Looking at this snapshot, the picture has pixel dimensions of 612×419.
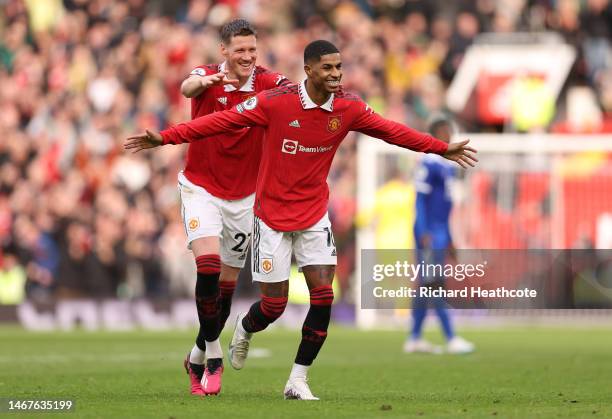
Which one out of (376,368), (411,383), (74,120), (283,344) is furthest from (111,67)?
(411,383)

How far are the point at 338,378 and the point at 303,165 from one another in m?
3.22

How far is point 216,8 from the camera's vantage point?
30297mm

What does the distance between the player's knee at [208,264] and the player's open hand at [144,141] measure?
4.16 feet

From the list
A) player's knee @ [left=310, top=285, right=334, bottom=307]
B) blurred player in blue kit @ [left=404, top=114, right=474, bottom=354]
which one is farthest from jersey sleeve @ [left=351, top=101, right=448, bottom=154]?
blurred player in blue kit @ [left=404, top=114, right=474, bottom=354]

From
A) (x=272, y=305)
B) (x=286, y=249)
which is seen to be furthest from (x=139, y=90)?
(x=286, y=249)

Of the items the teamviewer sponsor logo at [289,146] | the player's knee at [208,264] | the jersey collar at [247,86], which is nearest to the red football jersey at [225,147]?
the jersey collar at [247,86]

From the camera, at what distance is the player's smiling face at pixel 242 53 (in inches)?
432

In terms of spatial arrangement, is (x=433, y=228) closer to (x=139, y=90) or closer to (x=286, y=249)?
(x=286, y=249)

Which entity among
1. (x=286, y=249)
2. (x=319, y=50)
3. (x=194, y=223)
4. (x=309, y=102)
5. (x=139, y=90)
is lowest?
(x=286, y=249)

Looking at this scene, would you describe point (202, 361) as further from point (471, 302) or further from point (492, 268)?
point (492, 268)

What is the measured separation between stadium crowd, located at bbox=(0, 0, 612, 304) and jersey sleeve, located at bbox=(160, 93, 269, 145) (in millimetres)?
13714

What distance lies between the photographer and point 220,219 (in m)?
11.3

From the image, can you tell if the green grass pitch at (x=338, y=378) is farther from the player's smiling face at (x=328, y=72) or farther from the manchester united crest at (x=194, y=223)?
the player's smiling face at (x=328, y=72)

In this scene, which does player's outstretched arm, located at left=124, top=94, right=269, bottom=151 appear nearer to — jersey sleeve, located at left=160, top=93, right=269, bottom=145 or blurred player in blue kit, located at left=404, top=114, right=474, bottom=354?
jersey sleeve, located at left=160, top=93, right=269, bottom=145
